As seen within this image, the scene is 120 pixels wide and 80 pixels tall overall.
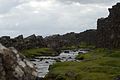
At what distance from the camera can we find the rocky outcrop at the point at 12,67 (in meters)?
45.5

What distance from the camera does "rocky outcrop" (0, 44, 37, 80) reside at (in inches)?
1791

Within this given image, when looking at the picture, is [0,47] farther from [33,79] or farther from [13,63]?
[33,79]

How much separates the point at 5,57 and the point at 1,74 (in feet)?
8.01

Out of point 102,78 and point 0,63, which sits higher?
point 0,63

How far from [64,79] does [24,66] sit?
25407 millimetres

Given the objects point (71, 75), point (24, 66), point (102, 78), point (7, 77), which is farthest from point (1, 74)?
point (71, 75)

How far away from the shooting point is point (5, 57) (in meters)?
46.2

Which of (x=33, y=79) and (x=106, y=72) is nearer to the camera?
(x=33, y=79)

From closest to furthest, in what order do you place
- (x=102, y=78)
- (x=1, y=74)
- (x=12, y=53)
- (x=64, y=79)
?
1. (x=1, y=74)
2. (x=12, y=53)
3. (x=102, y=78)
4. (x=64, y=79)

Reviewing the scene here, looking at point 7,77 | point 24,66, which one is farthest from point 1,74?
point 24,66

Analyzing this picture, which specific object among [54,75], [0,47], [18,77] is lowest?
[54,75]

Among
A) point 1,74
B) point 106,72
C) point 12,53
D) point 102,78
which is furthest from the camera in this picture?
point 106,72

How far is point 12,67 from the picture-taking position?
1816 inches

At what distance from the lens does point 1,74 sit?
Result: 44.7 metres
